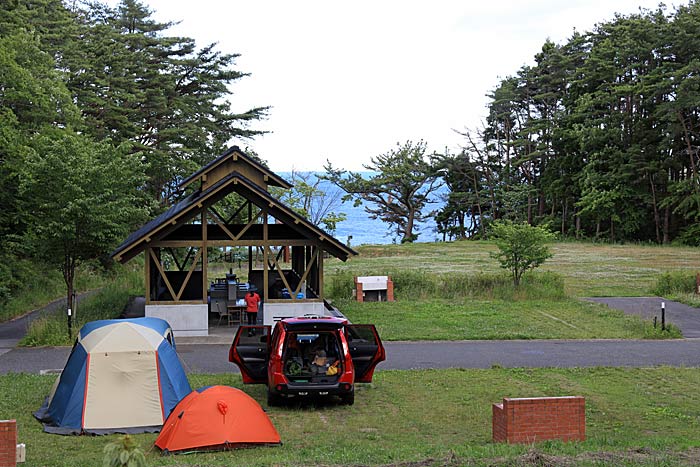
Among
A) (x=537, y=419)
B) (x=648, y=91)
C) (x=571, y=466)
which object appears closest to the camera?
(x=571, y=466)

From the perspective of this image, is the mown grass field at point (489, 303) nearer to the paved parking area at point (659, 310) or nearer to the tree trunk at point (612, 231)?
the paved parking area at point (659, 310)

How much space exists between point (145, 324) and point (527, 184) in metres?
57.8

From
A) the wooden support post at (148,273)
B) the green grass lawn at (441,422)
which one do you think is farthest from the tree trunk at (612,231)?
the green grass lawn at (441,422)

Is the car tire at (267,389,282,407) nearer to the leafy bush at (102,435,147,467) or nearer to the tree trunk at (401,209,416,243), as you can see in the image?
the leafy bush at (102,435,147,467)

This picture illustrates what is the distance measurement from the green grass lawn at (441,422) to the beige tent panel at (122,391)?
564 mm

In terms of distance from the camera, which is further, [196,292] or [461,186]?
[461,186]

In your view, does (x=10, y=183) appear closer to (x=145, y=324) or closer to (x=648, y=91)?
(x=145, y=324)

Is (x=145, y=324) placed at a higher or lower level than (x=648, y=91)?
lower

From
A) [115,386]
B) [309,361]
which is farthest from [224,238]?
[115,386]

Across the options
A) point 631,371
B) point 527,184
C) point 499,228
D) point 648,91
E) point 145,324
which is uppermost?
point 648,91

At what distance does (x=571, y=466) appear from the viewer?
7926mm

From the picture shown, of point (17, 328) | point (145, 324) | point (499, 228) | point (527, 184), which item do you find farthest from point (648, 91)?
point (145, 324)

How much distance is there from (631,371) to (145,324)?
936 centimetres

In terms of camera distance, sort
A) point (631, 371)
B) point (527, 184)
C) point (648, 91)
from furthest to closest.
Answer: point (527, 184)
point (648, 91)
point (631, 371)
